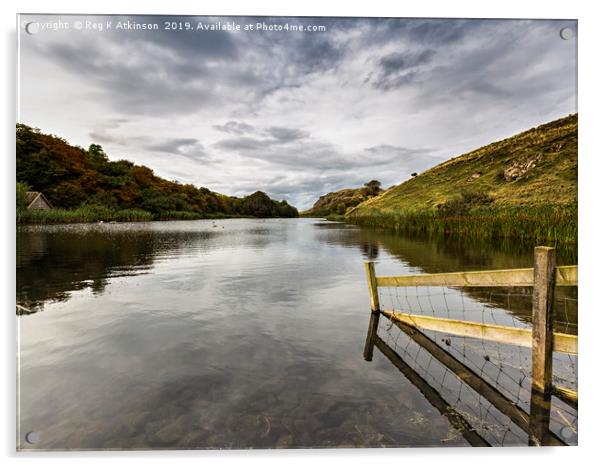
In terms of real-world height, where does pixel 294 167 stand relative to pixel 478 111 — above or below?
below

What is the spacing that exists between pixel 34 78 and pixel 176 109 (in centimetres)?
292

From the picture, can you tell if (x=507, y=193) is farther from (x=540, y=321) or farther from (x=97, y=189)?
(x=97, y=189)

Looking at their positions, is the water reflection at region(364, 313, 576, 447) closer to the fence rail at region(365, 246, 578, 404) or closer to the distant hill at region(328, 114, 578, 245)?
the fence rail at region(365, 246, 578, 404)

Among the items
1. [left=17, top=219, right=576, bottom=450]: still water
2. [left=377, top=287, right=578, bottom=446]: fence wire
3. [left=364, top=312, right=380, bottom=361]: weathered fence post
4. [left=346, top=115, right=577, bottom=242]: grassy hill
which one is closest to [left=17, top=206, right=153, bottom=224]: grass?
[left=17, top=219, right=576, bottom=450]: still water

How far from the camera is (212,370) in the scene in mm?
5180

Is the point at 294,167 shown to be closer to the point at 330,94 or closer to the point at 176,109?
the point at 330,94

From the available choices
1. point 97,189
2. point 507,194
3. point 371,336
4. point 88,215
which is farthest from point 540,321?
point 507,194

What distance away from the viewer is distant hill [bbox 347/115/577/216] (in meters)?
19.4

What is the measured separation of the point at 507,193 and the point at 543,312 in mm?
32033

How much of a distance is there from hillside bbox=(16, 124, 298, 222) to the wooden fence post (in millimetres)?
8107

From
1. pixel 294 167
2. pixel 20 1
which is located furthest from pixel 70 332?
pixel 294 167

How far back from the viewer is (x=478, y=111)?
7.98m

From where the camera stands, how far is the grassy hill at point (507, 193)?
1323 centimetres

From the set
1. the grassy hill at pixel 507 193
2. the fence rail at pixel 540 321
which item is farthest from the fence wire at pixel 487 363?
the grassy hill at pixel 507 193
